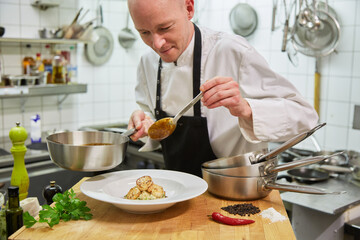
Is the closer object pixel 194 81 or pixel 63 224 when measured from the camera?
pixel 63 224

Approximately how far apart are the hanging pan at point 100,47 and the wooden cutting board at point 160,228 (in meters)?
2.85

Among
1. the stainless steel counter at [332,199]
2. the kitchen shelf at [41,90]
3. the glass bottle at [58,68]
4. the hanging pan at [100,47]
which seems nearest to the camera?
the stainless steel counter at [332,199]

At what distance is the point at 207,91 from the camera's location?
123cm

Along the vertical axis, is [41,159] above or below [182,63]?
below

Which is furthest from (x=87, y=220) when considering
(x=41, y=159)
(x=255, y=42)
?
(x=255, y=42)

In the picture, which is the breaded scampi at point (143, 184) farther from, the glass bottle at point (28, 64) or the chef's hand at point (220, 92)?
the glass bottle at point (28, 64)

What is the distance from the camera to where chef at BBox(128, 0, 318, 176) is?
4.32 ft

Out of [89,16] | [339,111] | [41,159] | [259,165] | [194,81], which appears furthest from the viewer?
[89,16]

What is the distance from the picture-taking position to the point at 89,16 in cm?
387

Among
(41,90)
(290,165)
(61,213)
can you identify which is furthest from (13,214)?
(41,90)

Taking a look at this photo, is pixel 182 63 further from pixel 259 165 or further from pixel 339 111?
pixel 339 111

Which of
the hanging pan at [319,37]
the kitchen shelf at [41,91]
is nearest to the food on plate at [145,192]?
the hanging pan at [319,37]

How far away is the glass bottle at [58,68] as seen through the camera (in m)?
3.46

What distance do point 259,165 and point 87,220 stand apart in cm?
54
